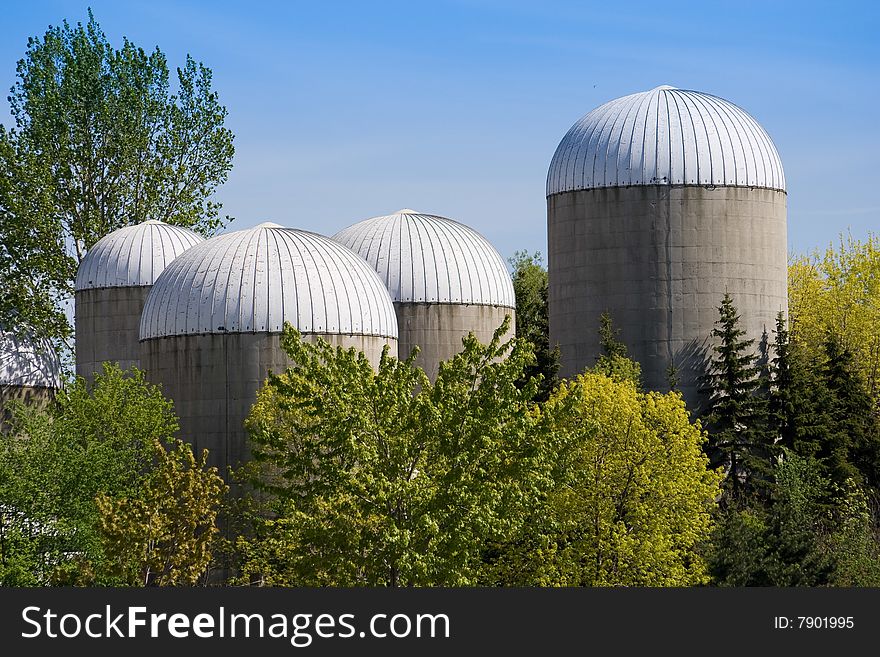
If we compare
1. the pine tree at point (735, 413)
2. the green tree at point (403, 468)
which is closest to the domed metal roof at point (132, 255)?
the pine tree at point (735, 413)

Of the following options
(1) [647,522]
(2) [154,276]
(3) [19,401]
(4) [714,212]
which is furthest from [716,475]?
(3) [19,401]

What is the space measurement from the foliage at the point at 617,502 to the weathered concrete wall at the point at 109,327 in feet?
74.8

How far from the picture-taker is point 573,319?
58531mm

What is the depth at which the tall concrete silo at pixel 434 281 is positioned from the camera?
5950 centimetres

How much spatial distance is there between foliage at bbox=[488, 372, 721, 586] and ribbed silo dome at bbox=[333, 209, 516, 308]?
18.6 m

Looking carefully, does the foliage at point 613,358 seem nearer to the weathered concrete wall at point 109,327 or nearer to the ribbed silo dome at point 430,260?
the ribbed silo dome at point 430,260

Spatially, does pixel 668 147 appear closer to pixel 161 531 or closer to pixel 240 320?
pixel 240 320

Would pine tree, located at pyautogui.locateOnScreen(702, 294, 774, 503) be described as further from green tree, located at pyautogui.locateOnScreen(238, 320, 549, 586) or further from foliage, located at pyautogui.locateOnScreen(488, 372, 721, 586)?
green tree, located at pyautogui.locateOnScreen(238, 320, 549, 586)

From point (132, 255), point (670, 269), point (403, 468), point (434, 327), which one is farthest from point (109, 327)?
point (403, 468)

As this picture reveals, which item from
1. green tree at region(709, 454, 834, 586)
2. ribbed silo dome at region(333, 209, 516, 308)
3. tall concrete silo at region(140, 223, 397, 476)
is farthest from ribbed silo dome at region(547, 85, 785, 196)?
green tree at region(709, 454, 834, 586)

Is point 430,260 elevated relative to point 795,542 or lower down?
elevated

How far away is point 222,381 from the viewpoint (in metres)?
50.1

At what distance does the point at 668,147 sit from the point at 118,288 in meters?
19.5

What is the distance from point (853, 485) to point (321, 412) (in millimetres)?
23701
